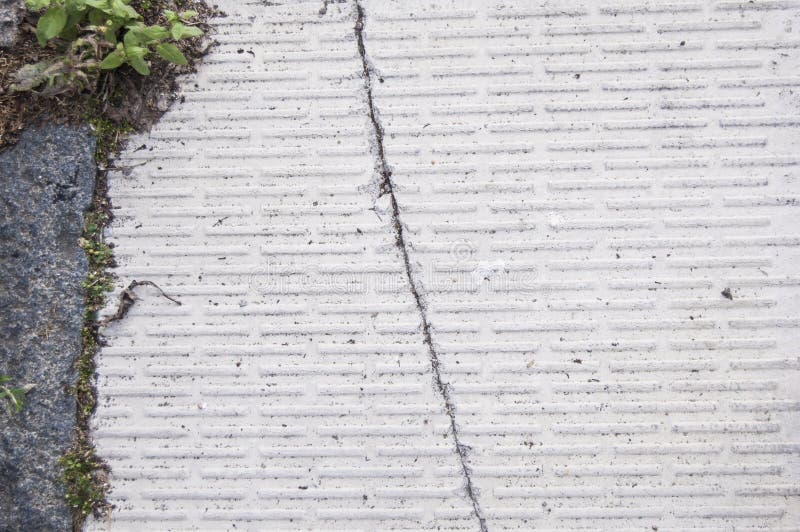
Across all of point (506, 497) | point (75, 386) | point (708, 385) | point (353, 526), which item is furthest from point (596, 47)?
point (75, 386)

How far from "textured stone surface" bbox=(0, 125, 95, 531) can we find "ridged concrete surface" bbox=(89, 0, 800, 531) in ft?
0.41

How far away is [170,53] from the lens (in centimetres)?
180

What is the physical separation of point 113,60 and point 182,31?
21 cm

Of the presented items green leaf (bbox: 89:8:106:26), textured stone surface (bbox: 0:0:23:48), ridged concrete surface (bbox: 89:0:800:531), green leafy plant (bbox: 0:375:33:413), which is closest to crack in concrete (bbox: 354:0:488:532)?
ridged concrete surface (bbox: 89:0:800:531)

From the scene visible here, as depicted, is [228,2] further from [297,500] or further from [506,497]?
[506,497]

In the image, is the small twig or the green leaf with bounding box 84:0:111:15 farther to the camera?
the small twig

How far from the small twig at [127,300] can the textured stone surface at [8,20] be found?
0.80 m

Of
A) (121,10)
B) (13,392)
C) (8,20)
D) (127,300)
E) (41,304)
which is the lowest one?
(13,392)

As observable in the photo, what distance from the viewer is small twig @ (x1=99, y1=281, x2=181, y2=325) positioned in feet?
6.02

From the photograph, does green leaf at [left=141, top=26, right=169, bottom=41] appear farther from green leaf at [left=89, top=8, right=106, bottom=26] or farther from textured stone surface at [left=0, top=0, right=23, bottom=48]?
textured stone surface at [left=0, top=0, right=23, bottom=48]

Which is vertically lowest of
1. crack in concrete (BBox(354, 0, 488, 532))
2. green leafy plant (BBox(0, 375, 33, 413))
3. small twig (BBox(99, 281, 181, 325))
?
green leafy plant (BBox(0, 375, 33, 413))

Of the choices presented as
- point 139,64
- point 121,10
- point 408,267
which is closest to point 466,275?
point 408,267

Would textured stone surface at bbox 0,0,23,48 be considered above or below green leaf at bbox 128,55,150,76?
below

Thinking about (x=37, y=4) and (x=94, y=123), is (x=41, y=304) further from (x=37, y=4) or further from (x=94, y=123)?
(x=37, y=4)
